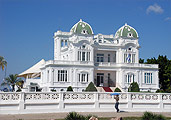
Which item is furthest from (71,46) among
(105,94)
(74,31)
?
(105,94)

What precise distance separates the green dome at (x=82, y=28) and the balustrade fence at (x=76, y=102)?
115ft

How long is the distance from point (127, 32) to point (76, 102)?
4026 cm

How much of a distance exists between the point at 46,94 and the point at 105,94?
4480mm

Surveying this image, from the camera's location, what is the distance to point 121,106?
2084 cm

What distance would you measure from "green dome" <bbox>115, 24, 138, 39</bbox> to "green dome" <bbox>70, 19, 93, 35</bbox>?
6.56 m

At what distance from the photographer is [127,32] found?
5791cm

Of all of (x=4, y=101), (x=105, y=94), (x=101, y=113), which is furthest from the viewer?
(x=105, y=94)

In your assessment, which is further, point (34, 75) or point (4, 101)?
point (34, 75)

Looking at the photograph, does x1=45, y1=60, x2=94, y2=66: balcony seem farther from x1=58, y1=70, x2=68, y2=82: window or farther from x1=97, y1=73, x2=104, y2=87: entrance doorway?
x1=97, y1=73, x2=104, y2=87: entrance doorway

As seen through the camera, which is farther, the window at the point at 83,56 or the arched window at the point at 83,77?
the window at the point at 83,56

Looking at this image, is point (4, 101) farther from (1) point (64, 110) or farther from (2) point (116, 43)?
(2) point (116, 43)

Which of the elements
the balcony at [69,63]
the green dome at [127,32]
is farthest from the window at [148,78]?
the balcony at [69,63]

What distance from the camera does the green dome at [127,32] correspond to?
189 feet

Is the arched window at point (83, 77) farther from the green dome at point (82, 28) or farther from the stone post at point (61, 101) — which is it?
the stone post at point (61, 101)
